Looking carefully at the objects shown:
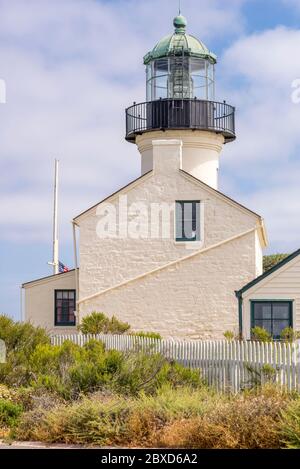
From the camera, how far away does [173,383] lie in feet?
58.4

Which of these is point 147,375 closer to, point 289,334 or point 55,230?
point 289,334

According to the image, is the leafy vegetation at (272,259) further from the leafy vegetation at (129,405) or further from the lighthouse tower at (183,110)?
the leafy vegetation at (129,405)

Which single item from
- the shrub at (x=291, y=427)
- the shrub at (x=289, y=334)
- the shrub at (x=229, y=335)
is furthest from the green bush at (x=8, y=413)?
the shrub at (x=229, y=335)

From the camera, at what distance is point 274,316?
30797 millimetres

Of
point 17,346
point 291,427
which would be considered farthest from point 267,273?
point 291,427

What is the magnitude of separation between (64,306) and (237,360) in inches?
729

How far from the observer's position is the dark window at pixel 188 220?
34.5 m

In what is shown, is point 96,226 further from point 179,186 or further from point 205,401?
point 205,401

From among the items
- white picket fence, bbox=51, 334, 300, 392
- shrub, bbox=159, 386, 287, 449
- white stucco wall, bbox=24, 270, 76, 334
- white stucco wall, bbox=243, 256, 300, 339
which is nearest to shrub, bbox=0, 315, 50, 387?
white picket fence, bbox=51, 334, 300, 392

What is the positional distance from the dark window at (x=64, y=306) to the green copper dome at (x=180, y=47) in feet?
29.0

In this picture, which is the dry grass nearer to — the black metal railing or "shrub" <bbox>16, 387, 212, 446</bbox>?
"shrub" <bbox>16, 387, 212, 446</bbox>

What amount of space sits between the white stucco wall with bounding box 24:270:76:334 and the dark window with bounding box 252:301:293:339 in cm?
899
